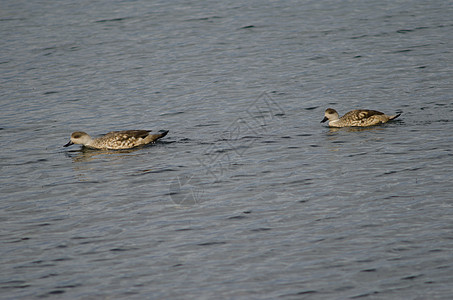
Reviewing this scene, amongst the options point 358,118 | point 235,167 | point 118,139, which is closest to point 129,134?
point 118,139

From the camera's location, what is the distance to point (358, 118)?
16703 millimetres

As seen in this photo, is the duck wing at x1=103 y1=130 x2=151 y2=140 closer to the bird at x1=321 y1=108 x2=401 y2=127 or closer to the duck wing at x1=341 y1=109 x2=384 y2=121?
the bird at x1=321 y1=108 x2=401 y2=127

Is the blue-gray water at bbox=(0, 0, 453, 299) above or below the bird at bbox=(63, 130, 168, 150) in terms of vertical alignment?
below

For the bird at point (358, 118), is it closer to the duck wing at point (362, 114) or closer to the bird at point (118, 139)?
the duck wing at point (362, 114)

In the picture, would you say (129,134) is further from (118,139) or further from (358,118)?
(358,118)

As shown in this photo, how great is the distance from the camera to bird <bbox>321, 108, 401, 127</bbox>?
54.7 feet

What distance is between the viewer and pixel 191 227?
1115 cm

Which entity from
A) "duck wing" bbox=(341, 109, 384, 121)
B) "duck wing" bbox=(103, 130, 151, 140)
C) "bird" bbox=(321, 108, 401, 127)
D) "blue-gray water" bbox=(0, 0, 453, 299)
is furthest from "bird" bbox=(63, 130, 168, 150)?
"duck wing" bbox=(341, 109, 384, 121)

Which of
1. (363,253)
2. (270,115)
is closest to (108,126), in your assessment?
(270,115)

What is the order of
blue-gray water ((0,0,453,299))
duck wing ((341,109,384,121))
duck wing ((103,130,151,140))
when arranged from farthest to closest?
1. duck wing ((341,109,384,121))
2. duck wing ((103,130,151,140))
3. blue-gray water ((0,0,453,299))

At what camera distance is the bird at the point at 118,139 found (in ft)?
53.0

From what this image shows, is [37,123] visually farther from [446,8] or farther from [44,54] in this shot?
[446,8]

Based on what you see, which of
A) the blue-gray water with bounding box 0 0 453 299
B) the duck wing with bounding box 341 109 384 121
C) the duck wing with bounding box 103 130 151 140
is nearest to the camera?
the blue-gray water with bounding box 0 0 453 299

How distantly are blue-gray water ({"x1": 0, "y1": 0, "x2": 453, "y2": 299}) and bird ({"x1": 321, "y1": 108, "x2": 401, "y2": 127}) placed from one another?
31 cm
